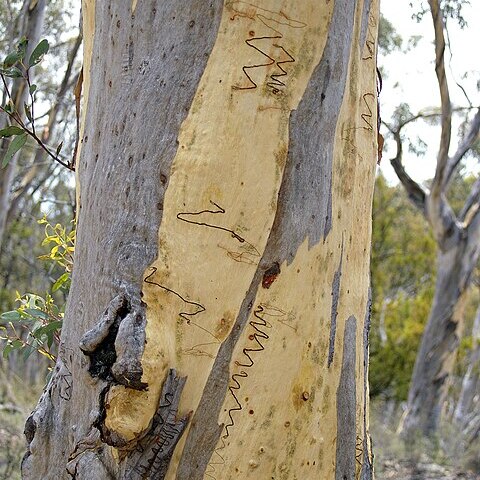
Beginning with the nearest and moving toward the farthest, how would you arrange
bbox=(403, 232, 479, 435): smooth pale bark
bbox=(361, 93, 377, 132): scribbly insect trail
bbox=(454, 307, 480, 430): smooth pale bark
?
bbox=(361, 93, 377, 132): scribbly insect trail
bbox=(403, 232, 479, 435): smooth pale bark
bbox=(454, 307, 480, 430): smooth pale bark

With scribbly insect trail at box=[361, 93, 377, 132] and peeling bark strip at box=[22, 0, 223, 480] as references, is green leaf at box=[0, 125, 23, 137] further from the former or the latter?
scribbly insect trail at box=[361, 93, 377, 132]

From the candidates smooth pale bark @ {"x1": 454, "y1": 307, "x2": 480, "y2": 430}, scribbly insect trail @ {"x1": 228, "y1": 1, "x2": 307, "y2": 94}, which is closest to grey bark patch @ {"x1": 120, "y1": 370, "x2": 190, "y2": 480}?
scribbly insect trail @ {"x1": 228, "y1": 1, "x2": 307, "y2": 94}

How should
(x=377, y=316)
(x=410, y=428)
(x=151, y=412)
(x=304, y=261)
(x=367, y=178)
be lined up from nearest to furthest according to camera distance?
(x=151, y=412) → (x=304, y=261) → (x=367, y=178) → (x=410, y=428) → (x=377, y=316)

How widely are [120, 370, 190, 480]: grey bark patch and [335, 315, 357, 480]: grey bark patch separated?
34 centimetres

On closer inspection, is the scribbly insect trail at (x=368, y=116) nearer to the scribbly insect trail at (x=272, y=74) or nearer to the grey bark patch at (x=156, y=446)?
the scribbly insect trail at (x=272, y=74)

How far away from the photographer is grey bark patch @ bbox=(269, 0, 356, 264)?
144cm

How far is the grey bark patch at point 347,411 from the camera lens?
151 cm

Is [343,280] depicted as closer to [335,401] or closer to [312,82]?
[335,401]

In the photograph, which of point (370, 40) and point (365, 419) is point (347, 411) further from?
point (370, 40)

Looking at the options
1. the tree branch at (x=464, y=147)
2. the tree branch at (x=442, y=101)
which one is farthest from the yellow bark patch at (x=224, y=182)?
the tree branch at (x=464, y=147)

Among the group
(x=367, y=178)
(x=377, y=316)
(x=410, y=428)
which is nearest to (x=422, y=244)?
(x=377, y=316)

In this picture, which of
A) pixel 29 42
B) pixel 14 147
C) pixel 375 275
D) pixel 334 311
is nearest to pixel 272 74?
pixel 334 311

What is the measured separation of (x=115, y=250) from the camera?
1.42 m

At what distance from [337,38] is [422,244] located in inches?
601
